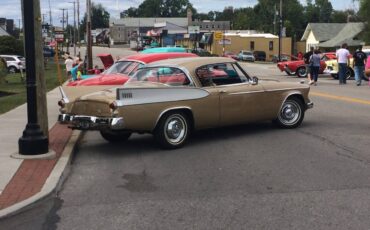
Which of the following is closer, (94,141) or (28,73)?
(28,73)

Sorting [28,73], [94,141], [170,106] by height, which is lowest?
[94,141]

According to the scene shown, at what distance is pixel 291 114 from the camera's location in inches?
448

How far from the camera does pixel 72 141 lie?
10.3 meters

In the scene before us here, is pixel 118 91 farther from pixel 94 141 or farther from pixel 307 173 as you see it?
pixel 307 173

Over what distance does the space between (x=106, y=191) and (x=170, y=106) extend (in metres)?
2.55

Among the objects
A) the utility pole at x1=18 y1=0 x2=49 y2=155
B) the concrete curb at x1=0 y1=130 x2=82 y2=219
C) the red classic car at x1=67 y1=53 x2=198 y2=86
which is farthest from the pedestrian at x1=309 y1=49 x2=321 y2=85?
the utility pole at x1=18 y1=0 x2=49 y2=155

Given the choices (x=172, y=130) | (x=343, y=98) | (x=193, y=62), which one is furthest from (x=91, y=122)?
(x=343, y=98)

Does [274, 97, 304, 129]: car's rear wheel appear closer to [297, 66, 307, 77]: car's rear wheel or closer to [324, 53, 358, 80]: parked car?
[324, 53, 358, 80]: parked car

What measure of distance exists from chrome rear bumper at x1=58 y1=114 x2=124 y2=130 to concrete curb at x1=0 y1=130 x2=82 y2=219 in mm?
459

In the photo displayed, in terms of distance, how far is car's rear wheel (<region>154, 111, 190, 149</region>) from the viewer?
30.3ft

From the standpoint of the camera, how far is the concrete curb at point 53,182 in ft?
19.7

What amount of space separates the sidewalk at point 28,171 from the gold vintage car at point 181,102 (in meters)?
0.76

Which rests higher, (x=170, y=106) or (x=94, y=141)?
(x=170, y=106)

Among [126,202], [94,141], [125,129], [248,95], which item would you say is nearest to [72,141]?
[94,141]
